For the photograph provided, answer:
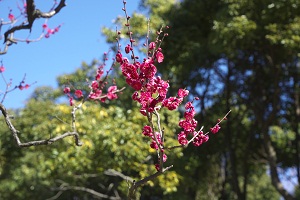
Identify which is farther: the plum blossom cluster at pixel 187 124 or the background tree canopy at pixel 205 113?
the background tree canopy at pixel 205 113

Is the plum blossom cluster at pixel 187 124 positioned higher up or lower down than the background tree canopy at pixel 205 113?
lower down

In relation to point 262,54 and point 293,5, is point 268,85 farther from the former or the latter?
point 293,5

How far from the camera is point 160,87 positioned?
214 cm

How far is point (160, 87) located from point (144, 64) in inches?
6.5

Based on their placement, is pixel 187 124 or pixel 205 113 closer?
pixel 187 124

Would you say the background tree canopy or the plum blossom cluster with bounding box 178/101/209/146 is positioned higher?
the background tree canopy

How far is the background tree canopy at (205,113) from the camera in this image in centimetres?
809

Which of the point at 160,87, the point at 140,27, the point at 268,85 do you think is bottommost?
the point at 160,87

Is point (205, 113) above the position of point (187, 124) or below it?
above

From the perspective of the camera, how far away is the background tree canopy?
26.5ft

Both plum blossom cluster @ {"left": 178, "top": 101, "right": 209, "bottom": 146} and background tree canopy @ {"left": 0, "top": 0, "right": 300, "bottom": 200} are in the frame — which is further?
background tree canopy @ {"left": 0, "top": 0, "right": 300, "bottom": 200}

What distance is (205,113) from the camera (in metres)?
13.1

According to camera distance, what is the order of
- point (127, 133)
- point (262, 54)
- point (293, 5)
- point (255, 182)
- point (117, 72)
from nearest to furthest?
1. point (127, 133)
2. point (293, 5)
3. point (262, 54)
4. point (117, 72)
5. point (255, 182)

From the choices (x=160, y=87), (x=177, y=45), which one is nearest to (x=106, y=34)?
(x=177, y=45)
